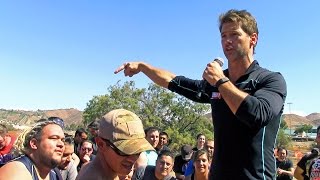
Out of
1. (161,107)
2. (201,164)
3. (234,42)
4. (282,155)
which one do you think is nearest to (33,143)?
(234,42)

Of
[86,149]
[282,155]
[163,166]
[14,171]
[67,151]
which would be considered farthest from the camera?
[282,155]

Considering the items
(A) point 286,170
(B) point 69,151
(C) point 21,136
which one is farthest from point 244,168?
(A) point 286,170

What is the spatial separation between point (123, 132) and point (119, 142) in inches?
2.3

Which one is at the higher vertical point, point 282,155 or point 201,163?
point 282,155

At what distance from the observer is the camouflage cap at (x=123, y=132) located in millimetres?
2070

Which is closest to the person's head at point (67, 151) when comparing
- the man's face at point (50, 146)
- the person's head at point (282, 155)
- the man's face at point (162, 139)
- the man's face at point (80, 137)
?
the man's face at point (50, 146)

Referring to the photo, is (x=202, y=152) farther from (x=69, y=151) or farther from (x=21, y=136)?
(x=21, y=136)

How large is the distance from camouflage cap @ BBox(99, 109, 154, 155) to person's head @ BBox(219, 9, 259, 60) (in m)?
0.79

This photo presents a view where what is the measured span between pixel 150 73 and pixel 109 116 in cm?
129

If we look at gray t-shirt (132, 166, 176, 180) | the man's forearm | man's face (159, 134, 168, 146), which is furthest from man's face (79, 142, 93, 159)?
the man's forearm

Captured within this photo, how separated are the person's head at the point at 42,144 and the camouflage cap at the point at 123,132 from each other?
1.82 meters

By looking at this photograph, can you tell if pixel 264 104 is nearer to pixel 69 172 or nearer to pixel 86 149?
pixel 69 172

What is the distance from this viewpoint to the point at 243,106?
2.14m

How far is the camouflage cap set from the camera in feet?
6.79
